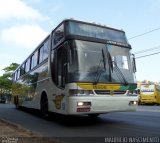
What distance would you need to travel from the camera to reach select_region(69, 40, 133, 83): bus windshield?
12.0 meters

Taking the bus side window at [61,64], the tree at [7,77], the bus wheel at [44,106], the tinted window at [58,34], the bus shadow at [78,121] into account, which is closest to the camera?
the bus side window at [61,64]

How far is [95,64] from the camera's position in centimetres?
1238

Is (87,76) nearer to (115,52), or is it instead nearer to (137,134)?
(115,52)

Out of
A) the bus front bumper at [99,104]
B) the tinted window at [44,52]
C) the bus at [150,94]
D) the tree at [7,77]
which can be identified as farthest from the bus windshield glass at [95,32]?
the tree at [7,77]

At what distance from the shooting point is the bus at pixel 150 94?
145 feet

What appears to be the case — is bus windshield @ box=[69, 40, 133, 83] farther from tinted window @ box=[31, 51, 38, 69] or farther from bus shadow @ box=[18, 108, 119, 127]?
tinted window @ box=[31, 51, 38, 69]

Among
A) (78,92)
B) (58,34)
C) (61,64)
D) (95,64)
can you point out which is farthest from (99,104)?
(58,34)

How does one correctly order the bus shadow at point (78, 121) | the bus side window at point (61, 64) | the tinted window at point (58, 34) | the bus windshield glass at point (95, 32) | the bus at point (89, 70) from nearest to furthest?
the bus at point (89, 70), the bus side window at point (61, 64), the bus windshield glass at point (95, 32), the tinted window at point (58, 34), the bus shadow at point (78, 121)

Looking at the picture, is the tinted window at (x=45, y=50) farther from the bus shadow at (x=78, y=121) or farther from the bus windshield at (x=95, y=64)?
the bus windshield at (x=95, y=64)

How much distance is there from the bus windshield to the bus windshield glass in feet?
1.39

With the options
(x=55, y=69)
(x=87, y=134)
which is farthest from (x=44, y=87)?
(x=87, y=134)

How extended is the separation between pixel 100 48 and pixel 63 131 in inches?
127

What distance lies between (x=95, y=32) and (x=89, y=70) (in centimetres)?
175

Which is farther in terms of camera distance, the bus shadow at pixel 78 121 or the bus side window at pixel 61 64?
the bus shadow at pixel 78 121
